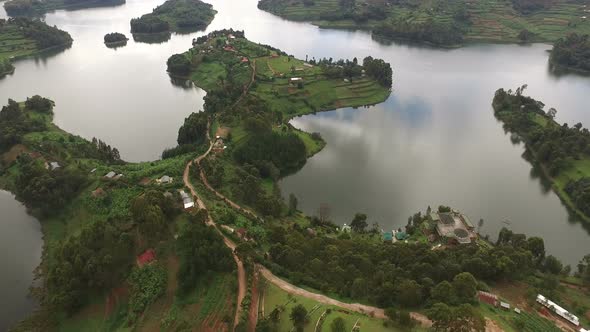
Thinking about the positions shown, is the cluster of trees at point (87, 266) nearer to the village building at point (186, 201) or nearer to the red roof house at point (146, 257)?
the red roof house at point (146, 257)

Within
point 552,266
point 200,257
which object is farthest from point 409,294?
point 200,257

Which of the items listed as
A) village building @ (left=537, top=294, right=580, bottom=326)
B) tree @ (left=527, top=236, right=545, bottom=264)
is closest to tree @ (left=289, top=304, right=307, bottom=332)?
village building @ (left=537, top=294, right=580, bottom=326)

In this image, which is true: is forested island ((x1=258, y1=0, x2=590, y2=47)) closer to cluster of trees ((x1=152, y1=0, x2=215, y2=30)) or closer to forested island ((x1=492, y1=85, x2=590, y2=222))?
cluster of trees ((x1=152, y1=0, x2=215, y2=30))

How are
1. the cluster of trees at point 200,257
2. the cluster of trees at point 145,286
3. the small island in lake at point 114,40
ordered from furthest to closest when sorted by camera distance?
the small island in lake at point 114,40
the cluster of trees at point 200,257
the cluster of trees at point 145,286

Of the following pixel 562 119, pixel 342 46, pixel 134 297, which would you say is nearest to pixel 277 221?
pixel 134 297

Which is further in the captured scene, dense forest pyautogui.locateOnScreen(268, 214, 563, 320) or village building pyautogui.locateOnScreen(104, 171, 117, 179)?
village building pyautogui.locateOnScreen(104, 171, 117, 179)

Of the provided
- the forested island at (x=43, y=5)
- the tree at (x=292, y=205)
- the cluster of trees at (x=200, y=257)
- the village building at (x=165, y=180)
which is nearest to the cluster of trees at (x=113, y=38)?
the forested island at (x=43, y=5)

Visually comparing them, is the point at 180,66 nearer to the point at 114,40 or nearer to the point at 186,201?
the point at 114,40

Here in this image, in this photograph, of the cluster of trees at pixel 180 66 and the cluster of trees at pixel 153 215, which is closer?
the cluster of trees at pixel 153 215
